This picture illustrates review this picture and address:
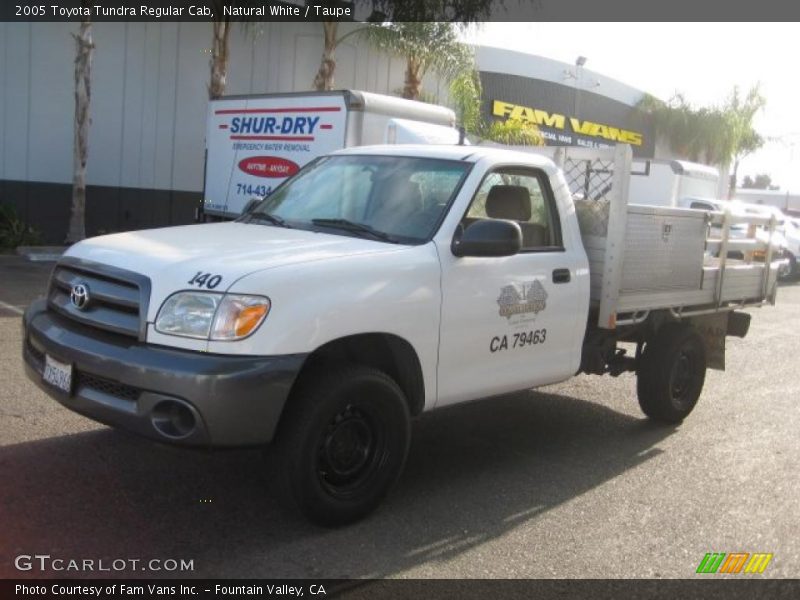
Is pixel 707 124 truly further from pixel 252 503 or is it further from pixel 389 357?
pixel 252 503

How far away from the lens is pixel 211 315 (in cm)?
379

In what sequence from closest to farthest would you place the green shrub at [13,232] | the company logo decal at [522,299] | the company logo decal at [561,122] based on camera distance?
the company logo decal at [522,299] < the green shrub at [13,232] < the company logo decal at [561,122]

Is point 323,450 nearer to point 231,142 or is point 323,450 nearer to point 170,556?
point 170,556

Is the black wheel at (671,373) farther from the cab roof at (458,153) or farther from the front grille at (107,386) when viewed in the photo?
the front grille at (107,386)

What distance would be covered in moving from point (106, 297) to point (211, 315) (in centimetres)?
63

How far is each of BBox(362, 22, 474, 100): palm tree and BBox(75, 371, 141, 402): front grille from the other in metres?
15.6

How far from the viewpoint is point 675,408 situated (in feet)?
21.9

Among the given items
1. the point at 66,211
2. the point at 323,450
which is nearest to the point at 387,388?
the point at 323,450

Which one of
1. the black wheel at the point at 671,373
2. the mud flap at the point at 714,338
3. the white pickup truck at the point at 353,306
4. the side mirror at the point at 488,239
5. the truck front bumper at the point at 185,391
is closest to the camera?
the truck front bumper at the point at 185,391

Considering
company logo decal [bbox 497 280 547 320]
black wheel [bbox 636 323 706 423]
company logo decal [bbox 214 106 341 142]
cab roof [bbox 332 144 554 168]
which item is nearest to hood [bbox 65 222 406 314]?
company logo decal [bbox 497 280 547 320]

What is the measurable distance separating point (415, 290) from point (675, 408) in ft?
10.5

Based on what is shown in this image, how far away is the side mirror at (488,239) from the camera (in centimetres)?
455

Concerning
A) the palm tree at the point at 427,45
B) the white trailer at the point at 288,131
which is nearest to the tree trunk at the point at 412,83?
the palm tree at the point at 427,45

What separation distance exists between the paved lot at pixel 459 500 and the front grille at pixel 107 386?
676 millimetres
